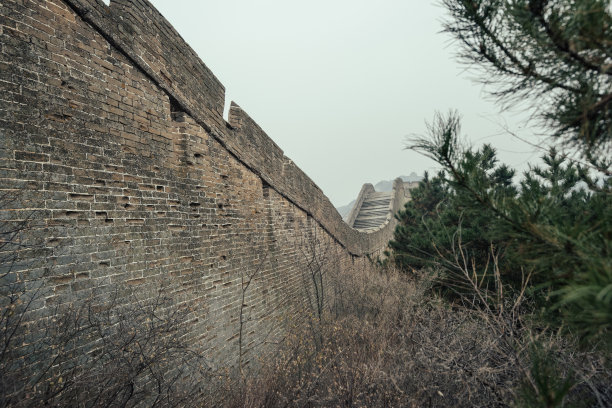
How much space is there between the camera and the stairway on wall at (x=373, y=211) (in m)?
17.7

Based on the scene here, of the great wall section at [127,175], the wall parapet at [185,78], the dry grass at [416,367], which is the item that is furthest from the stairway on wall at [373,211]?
the great wall section at [127,175]

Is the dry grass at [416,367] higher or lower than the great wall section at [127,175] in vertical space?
lower

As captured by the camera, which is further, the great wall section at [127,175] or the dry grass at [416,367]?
the dry grass at [416,367]

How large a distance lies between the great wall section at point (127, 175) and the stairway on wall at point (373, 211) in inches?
487

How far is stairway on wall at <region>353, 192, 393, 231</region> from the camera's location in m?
17.7

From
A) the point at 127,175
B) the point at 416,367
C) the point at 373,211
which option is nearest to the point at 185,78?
the point at 127,175

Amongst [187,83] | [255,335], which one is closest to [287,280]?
[255,335]

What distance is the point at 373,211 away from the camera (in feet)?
61.6

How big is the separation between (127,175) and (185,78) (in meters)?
1.74

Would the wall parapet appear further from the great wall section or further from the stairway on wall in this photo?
the stairway on wall

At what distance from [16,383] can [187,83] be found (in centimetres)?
372

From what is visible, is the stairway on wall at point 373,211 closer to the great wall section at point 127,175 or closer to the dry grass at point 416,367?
the dry grass at point 416,367

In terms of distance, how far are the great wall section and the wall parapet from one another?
20mm

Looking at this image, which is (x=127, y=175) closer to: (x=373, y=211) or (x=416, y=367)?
(x=416, y=367)
